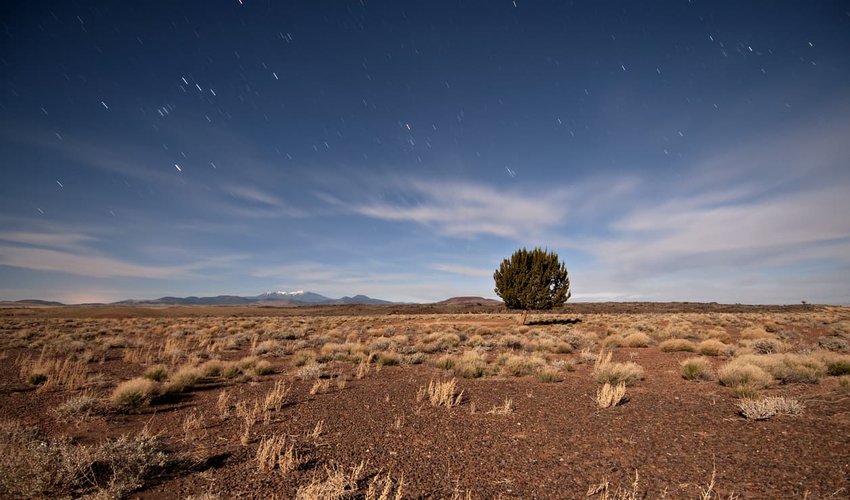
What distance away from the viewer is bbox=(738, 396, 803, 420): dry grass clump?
718 cm

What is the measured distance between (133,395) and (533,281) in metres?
30.8

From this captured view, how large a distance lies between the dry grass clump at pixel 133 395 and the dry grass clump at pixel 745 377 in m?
14.2

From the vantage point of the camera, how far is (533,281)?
113 ft

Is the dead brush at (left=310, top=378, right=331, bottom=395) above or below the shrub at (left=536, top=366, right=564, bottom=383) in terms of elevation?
below

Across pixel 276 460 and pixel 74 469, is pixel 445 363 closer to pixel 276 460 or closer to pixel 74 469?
pixel 276 460

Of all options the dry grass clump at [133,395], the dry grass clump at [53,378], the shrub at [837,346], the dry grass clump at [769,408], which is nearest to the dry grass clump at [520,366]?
the dry grass clump at [769,408]

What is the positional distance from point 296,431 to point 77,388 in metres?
7.69

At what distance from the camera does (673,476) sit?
17.5ft

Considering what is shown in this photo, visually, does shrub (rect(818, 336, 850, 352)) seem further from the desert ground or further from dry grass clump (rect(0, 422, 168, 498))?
dry grass clump (rect(0, 422, 168, 498))

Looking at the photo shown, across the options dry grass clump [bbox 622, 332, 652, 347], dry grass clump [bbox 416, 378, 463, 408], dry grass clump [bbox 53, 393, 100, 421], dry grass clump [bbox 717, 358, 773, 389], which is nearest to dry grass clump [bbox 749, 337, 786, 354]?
dry grass clump [bbox 622, 332, 652, 347]

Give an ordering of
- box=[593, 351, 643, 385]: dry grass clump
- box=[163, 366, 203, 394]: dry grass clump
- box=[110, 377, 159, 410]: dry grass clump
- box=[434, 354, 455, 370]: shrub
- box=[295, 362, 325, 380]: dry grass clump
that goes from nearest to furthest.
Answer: box=[110, 377, 159, 410]: dry grass clump
box=[163, 366, 203, 394]: dry grass clump
box=[593, 351, 643, 385]: dry grass clump
box=[295, 362, 325, 380]: dry grass clump
box=[434, 354, 455, 370]: shrub

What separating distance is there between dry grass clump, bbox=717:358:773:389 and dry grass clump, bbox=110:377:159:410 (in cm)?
1424

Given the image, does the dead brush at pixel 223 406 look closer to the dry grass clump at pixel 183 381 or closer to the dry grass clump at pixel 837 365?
the dry grass clump at pixel 183 381

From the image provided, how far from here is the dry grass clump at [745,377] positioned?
30.7ft
